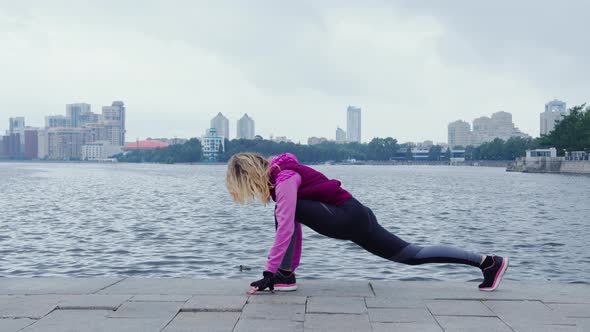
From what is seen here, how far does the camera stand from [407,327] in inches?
218

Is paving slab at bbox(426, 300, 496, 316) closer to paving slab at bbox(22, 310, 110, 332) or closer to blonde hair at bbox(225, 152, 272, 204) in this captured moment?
blonde hair at bbox(225, 152, 272, 204)

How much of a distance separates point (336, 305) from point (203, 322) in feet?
4.24

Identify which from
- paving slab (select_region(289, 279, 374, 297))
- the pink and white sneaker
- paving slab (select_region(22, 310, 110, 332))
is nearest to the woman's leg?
paving slab (select_region(289, 279, 374, 297))

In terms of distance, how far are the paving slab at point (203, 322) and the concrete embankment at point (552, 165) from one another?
11567 cm

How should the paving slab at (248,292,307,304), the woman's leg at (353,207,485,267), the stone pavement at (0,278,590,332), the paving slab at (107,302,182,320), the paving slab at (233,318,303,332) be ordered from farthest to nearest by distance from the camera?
the woman's leg at (353,207,485,267) < the paving slab at (248,292,307,304) < the paving slab at (107,302,182,320) < the stone pavement at (0,278,590,332) < the paving slab at (233,318,303,332)

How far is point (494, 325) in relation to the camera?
5617mm

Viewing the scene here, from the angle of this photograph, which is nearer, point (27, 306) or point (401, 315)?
point (401, 315)

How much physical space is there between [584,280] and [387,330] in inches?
384

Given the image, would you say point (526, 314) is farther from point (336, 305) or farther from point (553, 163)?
point (553, 163)

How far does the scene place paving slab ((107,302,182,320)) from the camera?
19.5 feet

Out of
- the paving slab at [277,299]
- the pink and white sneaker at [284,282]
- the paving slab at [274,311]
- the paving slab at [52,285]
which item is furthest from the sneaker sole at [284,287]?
the paving slab at [52,285]

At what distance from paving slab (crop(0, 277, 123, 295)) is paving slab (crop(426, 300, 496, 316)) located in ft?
11.1

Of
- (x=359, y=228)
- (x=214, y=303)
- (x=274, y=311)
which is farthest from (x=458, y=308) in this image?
(x=214, y=303)

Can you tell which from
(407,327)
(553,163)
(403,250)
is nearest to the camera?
(407,327)
